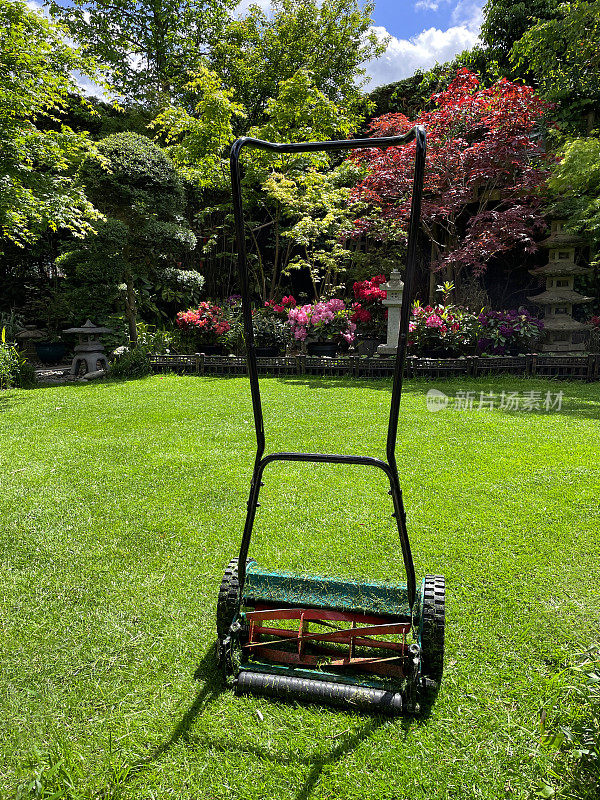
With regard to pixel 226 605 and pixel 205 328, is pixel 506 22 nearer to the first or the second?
pixel 205 328

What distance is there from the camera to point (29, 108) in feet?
21.4

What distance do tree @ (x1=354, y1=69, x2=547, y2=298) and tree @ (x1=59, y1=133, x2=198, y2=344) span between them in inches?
148

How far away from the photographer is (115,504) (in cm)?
314

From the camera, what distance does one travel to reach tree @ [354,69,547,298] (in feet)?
27.4

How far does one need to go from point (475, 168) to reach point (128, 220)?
634cm

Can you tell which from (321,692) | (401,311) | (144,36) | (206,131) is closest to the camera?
(401,311)

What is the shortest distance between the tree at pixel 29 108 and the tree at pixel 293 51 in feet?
20.6

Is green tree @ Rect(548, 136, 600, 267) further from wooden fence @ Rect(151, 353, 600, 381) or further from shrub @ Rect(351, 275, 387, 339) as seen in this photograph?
shrub @ Rect(351, 275, 387, 339)

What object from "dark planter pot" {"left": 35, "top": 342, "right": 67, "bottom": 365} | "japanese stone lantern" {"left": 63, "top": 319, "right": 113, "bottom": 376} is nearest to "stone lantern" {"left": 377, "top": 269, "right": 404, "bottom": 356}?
"japanese stone lantern" {"left": 63, "top": 319, "right": 113, "bottom": 376}

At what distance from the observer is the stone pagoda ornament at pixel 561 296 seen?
845cm

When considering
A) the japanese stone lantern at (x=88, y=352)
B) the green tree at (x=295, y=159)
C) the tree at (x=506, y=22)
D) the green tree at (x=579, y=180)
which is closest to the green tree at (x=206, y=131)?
the green tree at (x=295, y=159)

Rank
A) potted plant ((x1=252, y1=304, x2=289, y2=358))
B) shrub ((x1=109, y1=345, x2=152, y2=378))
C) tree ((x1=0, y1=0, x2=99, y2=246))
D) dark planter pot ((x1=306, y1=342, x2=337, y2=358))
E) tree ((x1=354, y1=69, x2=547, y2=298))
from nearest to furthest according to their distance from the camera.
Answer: tree ((x1=0, y1=0, x2=99, y2=246))
tree ((x1=354, y1=69, x2=547, y2=298))
shrub ((x1=109, y1=345, x2=152, y2=378))
potted plant ((x1=252, y1=304, x2=289, y2=358))
dark planter pot ((x1=306, y1=342, x2=337, y2=358))

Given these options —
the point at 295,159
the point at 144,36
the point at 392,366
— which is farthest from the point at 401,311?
the point at 144,36

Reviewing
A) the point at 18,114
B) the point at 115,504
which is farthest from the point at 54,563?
the point at 18,114
